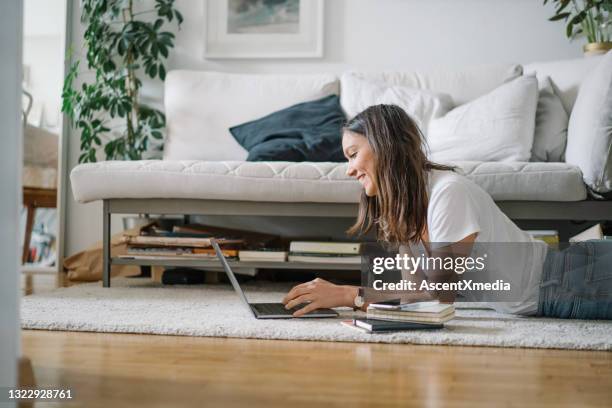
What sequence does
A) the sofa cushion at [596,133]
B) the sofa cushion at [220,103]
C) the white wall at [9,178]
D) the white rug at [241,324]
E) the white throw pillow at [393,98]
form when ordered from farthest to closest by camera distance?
the sofa cushion at [220,103] < the white throw pillow at [393,98] < the sofa cushion at [596,133] < the white rug at [241,324] < the white wall at [9,178]

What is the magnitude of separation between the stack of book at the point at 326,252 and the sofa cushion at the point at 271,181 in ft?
0.69

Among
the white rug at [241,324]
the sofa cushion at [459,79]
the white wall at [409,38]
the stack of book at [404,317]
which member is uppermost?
the white wall at [409,38]

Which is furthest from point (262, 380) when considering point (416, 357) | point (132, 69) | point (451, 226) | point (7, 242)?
point (132, 69)

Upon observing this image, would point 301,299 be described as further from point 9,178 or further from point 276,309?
point 9,178

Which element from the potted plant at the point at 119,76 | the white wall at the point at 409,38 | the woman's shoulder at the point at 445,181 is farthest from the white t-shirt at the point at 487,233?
the potted plant at the point at 119,76

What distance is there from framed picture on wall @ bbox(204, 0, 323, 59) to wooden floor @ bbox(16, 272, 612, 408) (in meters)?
2.31

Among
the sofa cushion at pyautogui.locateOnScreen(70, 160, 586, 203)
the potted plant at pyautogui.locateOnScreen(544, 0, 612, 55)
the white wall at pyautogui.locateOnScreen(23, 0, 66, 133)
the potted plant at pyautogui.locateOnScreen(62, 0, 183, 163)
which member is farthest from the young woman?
the white wall at pyautogui.locateOnScreen(23, 0, 66, 133)

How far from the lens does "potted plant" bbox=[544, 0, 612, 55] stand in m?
3.28

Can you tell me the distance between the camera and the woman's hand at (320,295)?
206 cm

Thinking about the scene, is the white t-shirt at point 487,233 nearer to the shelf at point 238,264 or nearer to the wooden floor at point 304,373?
the wooden floor at point 304,373

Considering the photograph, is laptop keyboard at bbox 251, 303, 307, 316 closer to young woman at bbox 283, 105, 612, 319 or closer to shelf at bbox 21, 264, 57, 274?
young woman at bbox 283, 105, 612, 319

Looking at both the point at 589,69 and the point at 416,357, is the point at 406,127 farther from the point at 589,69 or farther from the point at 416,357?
the point at 589,69

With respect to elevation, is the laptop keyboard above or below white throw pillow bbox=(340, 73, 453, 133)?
below

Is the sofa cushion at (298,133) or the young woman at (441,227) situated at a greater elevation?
the sofa cushion at (298,133)
